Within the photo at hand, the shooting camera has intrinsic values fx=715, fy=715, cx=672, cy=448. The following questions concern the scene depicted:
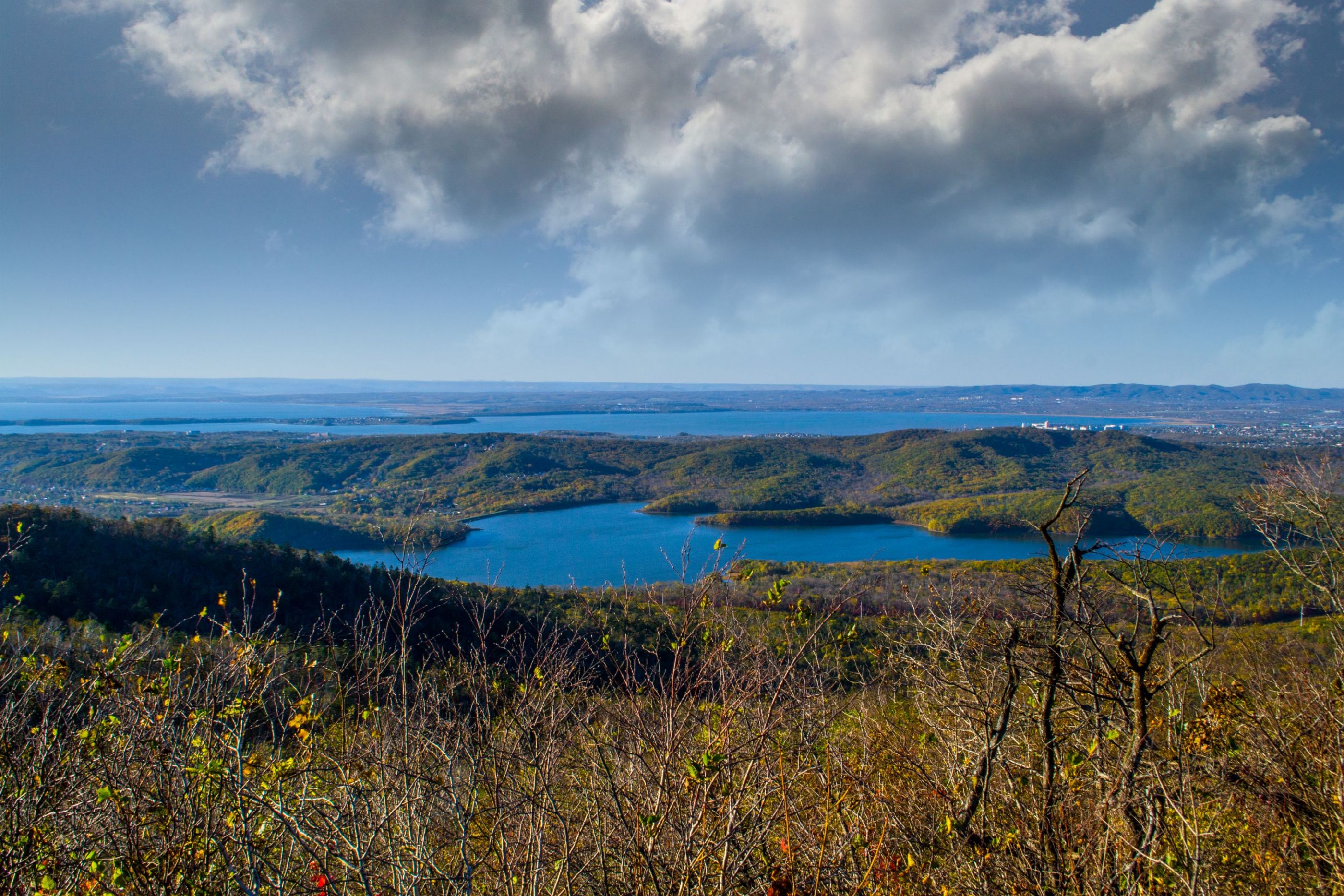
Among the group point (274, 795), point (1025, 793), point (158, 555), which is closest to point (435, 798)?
point (274, 795)

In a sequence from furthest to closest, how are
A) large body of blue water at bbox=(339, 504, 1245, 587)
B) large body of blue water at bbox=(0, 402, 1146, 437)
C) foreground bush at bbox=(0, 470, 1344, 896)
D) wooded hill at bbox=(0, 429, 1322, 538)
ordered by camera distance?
large body of blue water at bbox=(0, 402, 1146, 437) → wooded hill at bbox=(0, 429, 1322, 538) → large body of blue water at bbox=(339, 504, 1245, 587) → foreground bush at bbox=(0, 470, 1344, 896)

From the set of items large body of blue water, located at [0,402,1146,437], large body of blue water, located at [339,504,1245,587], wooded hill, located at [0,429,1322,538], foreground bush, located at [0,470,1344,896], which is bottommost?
large body of blue water, located at [339,504,1245,587]

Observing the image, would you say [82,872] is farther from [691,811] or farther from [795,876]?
[795,876]

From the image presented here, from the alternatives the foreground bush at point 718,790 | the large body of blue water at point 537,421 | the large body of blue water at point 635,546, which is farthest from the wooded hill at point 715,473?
the foreground bush at point 718,790

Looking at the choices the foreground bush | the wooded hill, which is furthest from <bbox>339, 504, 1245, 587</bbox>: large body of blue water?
the foreground bush

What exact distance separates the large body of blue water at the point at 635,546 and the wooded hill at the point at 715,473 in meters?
2.39

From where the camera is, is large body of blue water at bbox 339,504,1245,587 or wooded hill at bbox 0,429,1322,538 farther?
wooded hill at bbox 0,429,1322,538

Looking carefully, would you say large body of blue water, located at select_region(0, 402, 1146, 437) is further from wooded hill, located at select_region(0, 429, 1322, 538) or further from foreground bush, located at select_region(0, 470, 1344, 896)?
foreground bush, located at select_region(0, 470, 1344, 896)

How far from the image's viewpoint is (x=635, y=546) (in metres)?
42.6

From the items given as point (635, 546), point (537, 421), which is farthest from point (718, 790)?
point (537, 421)

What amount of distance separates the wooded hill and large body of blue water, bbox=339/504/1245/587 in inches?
94.0

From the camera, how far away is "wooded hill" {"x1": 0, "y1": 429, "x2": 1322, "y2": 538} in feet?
171

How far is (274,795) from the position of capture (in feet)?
8.94

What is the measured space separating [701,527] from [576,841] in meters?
49.1
